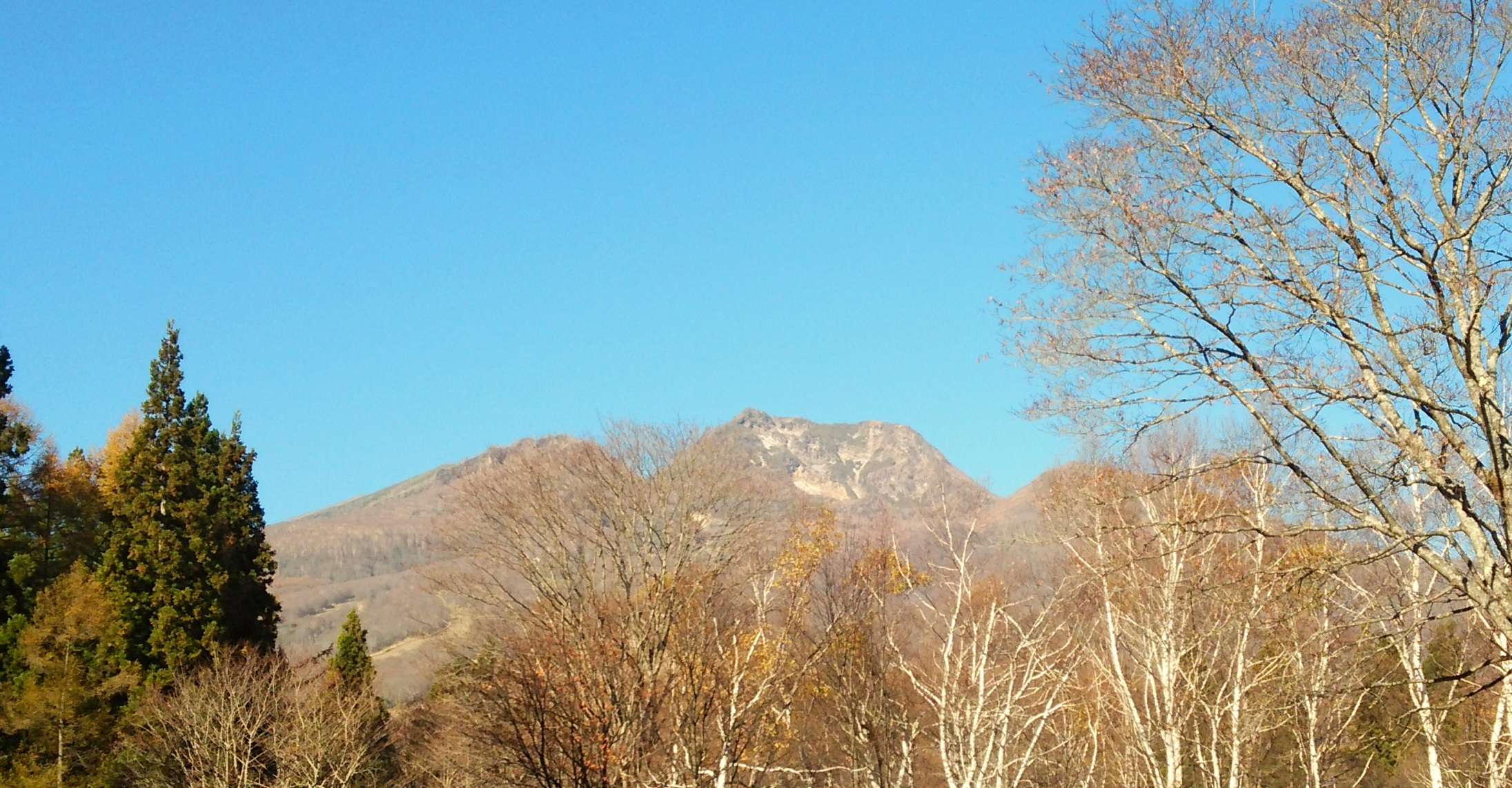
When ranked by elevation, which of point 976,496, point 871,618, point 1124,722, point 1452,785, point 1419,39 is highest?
point 1419,39

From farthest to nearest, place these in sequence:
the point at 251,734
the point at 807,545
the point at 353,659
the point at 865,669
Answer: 1. the point at 353,659
2. the point at 807,545
3. the point at 251,734
4. the point at 865,669

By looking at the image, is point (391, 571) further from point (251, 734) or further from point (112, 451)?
point (251, 734)

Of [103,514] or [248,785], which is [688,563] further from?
[103,514]

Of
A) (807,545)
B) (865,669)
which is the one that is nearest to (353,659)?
(807,545)

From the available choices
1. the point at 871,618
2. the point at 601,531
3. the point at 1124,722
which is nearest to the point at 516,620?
the point at 601,531

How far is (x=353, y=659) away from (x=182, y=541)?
21.4 ft

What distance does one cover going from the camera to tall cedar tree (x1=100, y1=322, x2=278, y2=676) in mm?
30891

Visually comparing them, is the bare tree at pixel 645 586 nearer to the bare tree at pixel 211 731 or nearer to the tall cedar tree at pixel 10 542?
the bare tree at pixel 211 731

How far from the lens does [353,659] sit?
36625 mm

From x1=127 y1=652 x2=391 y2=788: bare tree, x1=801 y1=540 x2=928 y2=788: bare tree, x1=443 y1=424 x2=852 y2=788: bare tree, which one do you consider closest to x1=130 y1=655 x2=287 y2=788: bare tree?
x1=127 y1=652 x2=391 y2=788: bare tree

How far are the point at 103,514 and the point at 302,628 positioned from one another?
9879 cm

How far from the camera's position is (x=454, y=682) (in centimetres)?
3081

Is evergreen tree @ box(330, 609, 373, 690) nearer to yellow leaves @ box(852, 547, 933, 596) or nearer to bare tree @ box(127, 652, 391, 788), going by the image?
bare tree @ box(127, 652, 391, 788)

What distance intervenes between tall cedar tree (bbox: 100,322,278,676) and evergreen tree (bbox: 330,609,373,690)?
209 cm
